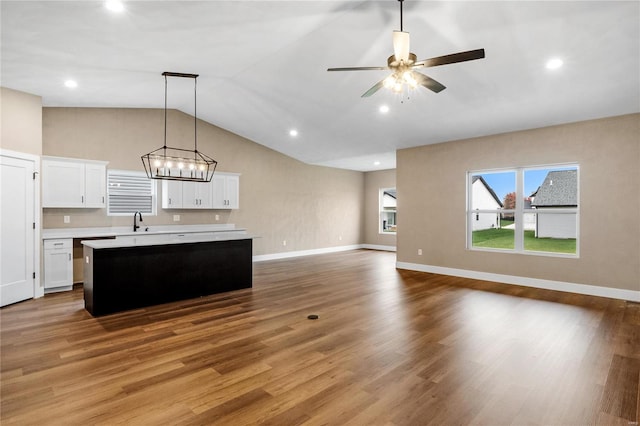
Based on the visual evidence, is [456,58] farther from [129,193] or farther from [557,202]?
[129,193]

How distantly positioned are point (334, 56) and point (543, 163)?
159 inches

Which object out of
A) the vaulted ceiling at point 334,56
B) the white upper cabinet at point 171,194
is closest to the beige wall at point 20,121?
the vaulted ceiling at point 334,56

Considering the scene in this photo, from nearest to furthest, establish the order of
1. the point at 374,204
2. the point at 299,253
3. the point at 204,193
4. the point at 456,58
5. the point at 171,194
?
the point at 456,58 → the point at 171,194 → the point at 204,193 → the point at 299,253 → the point at 374,204

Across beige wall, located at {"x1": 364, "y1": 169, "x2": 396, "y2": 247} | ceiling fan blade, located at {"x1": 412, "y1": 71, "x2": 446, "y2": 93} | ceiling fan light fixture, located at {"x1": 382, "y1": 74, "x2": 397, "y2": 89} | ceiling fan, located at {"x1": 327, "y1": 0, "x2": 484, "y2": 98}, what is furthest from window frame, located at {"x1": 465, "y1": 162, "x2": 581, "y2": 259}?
beige wall, located at {"x1": 364, "y1": 169, "x2": 396, "y2": 247}

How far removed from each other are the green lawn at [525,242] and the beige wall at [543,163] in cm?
25

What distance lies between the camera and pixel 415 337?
11.2 ft

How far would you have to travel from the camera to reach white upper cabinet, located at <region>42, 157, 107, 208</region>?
5.26 meters

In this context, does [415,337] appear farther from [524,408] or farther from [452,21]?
[452,21]

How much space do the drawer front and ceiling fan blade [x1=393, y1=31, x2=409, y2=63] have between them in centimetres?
576

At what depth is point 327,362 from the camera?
2.85 m

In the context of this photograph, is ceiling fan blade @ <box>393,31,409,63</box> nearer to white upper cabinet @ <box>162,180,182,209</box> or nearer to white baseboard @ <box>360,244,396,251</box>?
white upper cabinet @ <box>162,180,182,209</box>

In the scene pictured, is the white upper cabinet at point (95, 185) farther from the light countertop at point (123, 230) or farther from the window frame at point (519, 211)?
the window frame at point (519, 211)

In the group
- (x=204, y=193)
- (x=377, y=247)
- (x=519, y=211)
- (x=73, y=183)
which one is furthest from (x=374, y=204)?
(x=73, y=183)

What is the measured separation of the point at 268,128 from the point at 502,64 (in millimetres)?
4748
